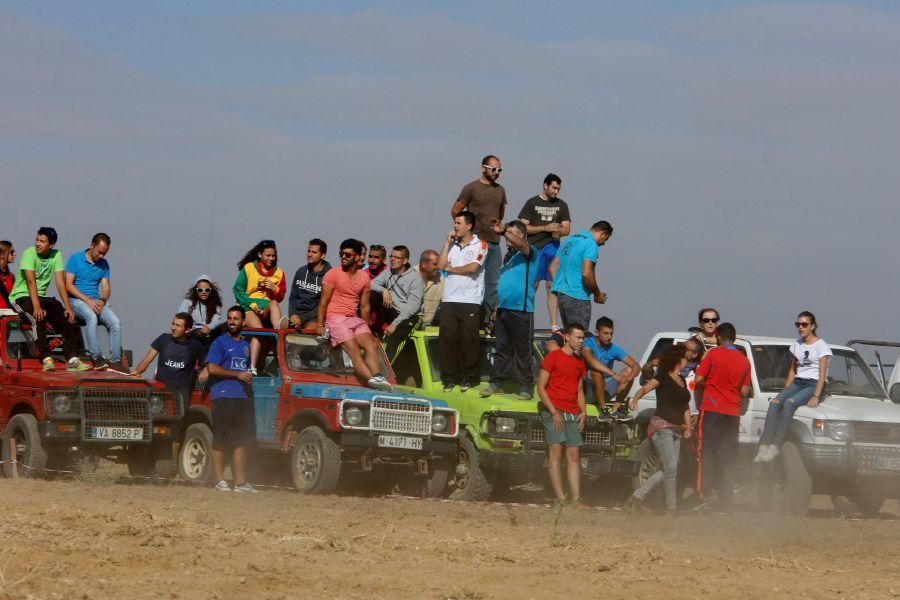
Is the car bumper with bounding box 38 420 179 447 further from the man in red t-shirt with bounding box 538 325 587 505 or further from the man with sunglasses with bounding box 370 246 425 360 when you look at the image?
the man in red t-shirt with bounding box 538 325 587 505

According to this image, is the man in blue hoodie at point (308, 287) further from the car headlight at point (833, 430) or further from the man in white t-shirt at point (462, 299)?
the car headlight at point (833, 430)

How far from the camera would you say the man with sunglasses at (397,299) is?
17.2 m

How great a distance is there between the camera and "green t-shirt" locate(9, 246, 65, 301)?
18.0 meters

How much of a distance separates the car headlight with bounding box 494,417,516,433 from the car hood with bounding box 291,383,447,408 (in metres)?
0.60

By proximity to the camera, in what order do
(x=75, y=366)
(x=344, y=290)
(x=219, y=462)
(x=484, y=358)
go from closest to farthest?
(x=344, y=290), (x=219, y=462), (x=484, y=358), (x=75, y=366)

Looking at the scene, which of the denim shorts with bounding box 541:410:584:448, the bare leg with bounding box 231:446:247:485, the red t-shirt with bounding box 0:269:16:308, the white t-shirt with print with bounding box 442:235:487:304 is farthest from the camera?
the red t-shirt with bounding box 0:269:16:308

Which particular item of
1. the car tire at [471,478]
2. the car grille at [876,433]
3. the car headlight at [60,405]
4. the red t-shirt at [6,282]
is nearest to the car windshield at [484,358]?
the car tire at [471,478]

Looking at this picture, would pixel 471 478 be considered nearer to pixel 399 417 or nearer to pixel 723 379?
pixel 399 417

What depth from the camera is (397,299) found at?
17375 mm

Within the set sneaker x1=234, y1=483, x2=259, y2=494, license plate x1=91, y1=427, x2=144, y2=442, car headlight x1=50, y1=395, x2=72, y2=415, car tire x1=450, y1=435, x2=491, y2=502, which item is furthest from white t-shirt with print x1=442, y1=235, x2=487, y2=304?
car headlight x1=50, y1=395, x2=72, y2=415

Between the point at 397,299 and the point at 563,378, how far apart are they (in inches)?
98.1

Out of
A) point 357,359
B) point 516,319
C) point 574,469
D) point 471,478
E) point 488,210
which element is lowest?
point 471,478

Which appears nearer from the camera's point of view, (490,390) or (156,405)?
(490,390)

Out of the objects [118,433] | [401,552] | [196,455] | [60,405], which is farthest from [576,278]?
[401,552]
